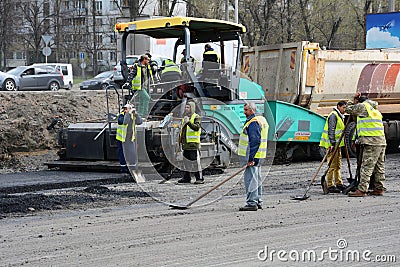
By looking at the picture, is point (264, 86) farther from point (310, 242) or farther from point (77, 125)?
point (310, 242)

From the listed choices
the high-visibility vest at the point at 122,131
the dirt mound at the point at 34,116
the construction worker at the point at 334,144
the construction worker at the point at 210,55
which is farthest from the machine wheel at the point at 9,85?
the construction worker at the point at 334,144

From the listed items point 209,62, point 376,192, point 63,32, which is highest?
point 63,32

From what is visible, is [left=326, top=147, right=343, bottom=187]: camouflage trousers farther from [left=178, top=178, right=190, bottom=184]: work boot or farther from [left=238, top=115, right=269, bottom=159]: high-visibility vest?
[left=178, top=178, right=190, bottom=184]: work boot

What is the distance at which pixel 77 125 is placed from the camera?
1466 cm

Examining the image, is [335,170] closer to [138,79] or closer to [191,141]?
[191,141]

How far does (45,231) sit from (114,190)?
10.8ft

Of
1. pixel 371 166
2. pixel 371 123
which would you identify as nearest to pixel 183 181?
pixel 371 166

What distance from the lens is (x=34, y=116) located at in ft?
62.8

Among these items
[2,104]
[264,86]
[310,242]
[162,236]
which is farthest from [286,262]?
[2,104]

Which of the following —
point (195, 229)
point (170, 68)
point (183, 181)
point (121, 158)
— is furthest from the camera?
point (121, 158)

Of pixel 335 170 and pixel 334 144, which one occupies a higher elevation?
pixel 334 144

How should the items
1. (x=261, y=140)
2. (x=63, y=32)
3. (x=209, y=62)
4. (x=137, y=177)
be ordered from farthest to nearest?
(x=63, y=32), (x=209, y=62), (x=137, y=177), (x=261, y=140)

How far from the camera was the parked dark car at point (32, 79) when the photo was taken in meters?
31.0

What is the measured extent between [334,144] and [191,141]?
2.50 metres
